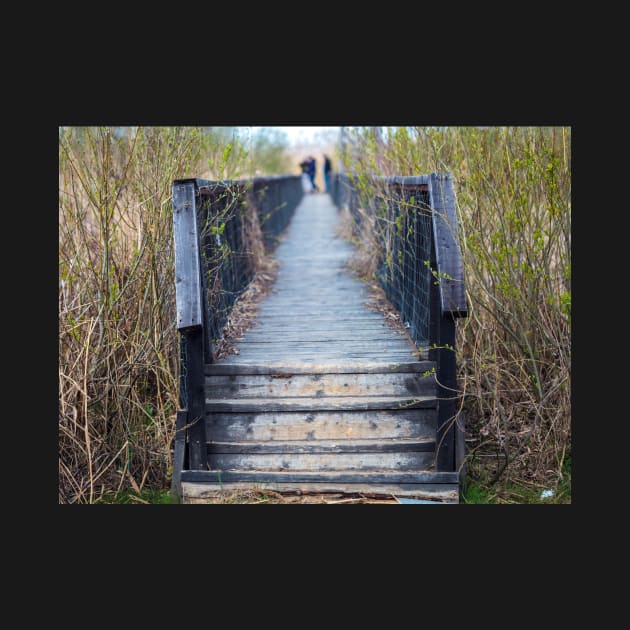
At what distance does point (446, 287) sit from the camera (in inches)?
176

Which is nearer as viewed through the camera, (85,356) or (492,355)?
(85,356)

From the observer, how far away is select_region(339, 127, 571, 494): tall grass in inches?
196

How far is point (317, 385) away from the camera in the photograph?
504 cm

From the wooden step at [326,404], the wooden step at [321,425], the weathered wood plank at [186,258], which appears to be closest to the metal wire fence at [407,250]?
the wooden step at [326,404]

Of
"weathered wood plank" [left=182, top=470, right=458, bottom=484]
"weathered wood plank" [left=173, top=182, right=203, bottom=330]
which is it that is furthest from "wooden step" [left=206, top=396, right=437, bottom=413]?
"weathered wood plank" [left=173, top=182, right=203, bottom=330]

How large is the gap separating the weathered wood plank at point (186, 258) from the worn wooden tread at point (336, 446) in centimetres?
88

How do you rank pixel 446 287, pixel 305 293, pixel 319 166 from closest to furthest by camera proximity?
1. pixel 446 287
2. pixel 305 293
3. pixel 319 166

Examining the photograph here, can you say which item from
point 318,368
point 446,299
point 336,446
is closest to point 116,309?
point 318,368

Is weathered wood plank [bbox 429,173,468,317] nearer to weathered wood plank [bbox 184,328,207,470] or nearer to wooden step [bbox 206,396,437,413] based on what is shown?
wooden step [bbox 206,396,437,413]

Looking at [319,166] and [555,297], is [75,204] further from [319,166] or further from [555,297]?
[319,166]

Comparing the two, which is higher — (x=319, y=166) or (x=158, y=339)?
(x=319, y=166)

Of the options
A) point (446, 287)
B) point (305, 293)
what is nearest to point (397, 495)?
point (446, 287)

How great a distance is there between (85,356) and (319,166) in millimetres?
29374

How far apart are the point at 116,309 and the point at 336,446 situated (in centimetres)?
175
